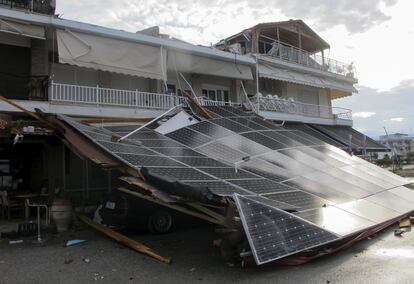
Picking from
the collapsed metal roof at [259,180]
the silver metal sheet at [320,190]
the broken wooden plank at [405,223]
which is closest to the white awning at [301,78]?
the collapsed metal roof at [259,180]

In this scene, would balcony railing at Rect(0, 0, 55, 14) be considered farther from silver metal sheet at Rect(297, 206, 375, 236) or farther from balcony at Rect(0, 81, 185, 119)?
silver metal sheet at Rect(297, 206, 375, 236)

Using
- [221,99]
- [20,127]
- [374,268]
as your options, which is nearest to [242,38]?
[221,99]

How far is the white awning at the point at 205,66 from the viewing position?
59.4 ft

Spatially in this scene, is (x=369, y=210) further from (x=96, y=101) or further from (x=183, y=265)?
(x=96, y=101)

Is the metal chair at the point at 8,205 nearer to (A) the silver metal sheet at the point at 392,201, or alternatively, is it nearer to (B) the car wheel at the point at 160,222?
(B) the car wheel at the point at 160,222

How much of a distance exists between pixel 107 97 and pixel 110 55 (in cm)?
165

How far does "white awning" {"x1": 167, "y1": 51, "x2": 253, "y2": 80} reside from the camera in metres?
18.1

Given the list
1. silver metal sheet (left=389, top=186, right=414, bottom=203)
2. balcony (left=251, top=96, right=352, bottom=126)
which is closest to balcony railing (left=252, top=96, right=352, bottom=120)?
balcony (left=251, top=96, right=352, bottom=126)

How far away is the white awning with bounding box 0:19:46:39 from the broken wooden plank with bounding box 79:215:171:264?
6456mm

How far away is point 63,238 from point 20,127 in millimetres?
3401

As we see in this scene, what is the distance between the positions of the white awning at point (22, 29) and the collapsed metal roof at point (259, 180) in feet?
15.6

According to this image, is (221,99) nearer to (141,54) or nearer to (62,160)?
(141,54)

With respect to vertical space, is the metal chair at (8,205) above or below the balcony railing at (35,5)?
below

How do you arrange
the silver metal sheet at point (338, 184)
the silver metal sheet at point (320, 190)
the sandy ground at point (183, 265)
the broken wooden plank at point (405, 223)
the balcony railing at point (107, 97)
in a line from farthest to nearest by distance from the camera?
the balcony railing at point (107, 97), the silver metal sheet at point (338, 184), the broken wooden plank at point (405, 223), the silver metal sheet at point (320, 190), the sandy ground at point (183, 265)
